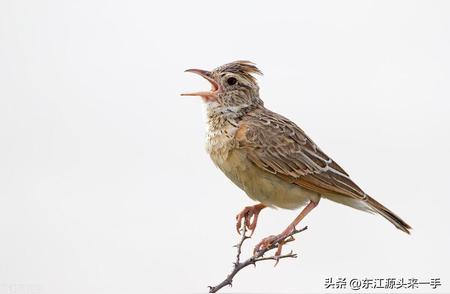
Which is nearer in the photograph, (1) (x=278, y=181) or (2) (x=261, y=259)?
(2) (x=261, y=259)

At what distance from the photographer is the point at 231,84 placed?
808 centimetres

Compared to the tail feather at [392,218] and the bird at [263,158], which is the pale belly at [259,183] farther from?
the tail feather at [392,218]

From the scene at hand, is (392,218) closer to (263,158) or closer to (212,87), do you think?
(263,158)

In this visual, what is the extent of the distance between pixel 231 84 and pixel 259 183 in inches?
52.3

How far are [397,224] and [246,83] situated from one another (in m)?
2.40

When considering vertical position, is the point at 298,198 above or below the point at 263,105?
below

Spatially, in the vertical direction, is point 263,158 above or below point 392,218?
above

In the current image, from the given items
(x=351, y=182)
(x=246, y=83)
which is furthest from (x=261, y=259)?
(x=246, y=83)

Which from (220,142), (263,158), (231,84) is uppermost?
(231,84)

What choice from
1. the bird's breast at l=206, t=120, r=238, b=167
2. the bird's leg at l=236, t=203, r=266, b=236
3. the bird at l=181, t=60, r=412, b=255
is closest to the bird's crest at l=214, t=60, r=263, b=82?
the bird at l=181, t=60, r=412, b=255

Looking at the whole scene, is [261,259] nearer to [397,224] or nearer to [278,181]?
[278,181]

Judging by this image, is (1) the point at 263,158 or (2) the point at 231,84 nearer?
(1) the point at 263,158

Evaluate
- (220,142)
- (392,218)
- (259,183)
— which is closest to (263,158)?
(259,183)

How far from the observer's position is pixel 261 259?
5.98 metres
